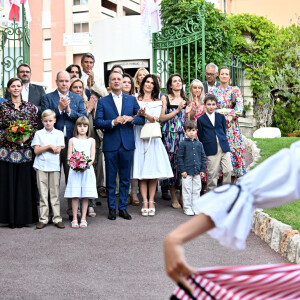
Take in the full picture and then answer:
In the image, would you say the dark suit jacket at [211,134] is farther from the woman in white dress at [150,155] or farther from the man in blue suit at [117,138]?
the man in blue suit at [117,138]

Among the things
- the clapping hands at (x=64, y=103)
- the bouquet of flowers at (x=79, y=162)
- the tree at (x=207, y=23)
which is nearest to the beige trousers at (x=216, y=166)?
the bouquet of flowers at (x=79, y=162)

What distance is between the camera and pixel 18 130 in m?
7.91

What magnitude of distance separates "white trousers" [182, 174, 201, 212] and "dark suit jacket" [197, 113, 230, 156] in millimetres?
679

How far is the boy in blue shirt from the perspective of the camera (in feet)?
29.2

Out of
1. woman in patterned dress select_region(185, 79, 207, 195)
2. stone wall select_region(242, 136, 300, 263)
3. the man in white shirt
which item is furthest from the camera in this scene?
the man in white shirt

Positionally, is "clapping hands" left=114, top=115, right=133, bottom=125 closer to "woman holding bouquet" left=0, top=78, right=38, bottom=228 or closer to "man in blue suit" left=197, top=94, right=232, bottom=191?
"woman holding bouquet" left=0, top=78, right=38, bottom=228

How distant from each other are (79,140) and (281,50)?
15.7m

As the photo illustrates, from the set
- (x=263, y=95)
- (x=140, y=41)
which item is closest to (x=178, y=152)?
(x=140, y=41)

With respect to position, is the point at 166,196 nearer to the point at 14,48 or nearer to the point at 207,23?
the point at 14,48

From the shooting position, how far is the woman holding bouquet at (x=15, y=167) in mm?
8109

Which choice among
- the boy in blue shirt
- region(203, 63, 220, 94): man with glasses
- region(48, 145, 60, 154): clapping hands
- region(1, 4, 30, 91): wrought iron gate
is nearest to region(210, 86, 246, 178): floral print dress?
region(203, 63, 220, 94): man with glasses

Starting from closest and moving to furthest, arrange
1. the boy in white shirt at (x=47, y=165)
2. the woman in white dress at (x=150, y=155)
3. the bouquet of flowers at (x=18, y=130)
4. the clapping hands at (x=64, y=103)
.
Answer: the bouquet of flowers at (x=18, y=130) → the boy in white shirt at (x=47, y=165) → the clapping hands at (x=64, y=103) → the woman in white dress at (x=150, y=155)

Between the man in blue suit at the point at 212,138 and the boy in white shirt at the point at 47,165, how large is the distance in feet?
8.36

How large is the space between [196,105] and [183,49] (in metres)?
5.11
